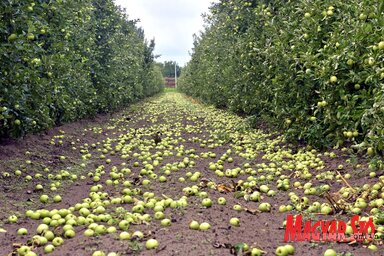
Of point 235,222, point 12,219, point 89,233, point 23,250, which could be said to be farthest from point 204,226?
point 12,219

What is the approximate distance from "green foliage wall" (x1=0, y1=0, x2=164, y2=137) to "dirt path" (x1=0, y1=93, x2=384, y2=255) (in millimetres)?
746

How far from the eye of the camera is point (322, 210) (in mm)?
4180

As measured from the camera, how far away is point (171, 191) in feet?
17.4

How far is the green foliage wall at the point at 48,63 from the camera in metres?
6.20

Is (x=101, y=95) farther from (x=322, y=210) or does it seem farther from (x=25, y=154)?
(x=322, y=210)

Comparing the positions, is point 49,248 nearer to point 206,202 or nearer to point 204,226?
point 204,226

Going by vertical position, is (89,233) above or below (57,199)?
above

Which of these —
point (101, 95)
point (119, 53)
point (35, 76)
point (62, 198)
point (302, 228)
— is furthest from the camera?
point (119, 53)

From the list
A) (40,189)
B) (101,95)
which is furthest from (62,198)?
(101,95)

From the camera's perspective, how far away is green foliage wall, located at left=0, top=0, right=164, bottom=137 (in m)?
6.20

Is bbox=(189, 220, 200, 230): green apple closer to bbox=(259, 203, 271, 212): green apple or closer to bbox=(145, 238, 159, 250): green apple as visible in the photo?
bbox=(145, 238, 159, 250): green apple

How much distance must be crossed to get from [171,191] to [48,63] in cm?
393

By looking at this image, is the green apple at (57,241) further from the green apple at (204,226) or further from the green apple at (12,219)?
the green apple at (204,226)

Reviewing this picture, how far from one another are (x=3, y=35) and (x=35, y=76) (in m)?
0.83
